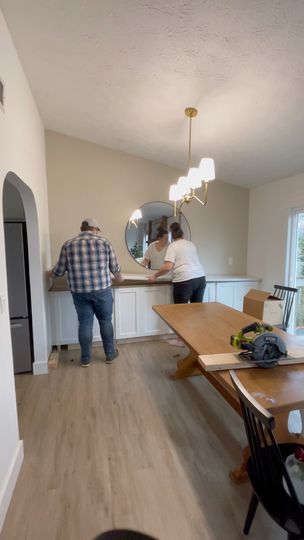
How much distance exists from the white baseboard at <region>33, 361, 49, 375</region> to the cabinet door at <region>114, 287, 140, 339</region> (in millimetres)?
941

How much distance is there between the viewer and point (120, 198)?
3.82 meters

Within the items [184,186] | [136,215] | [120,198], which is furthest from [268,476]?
[120,198]

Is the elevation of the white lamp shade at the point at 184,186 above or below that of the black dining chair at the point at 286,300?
above

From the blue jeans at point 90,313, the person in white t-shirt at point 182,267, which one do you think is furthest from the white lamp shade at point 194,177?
the blue jeans at point 90,313

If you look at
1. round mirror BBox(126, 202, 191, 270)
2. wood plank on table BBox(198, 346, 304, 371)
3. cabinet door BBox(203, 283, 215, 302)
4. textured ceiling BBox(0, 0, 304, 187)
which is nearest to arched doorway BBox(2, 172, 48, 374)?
textured ceiling BBox(0, 0, 304, 187)

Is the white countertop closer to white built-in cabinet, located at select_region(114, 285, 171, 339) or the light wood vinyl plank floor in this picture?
white built-in cabinet, located at select_region(114, 285, 171, 339)

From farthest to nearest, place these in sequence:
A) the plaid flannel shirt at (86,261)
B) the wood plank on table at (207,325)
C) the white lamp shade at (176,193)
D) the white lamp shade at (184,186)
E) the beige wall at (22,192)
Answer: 1. the plaid flannel shirt at (86,261)
2. the white lamp shade at (176,193)
3. the white lamp shade at (184,186)
4. the wood plank on table at (207,325)
5. the beige wall at (22,192)

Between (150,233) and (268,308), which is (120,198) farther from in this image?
(268,308)

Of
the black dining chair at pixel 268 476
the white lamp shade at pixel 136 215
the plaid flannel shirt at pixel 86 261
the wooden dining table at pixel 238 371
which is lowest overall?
the black dining chair at pixel 268 476

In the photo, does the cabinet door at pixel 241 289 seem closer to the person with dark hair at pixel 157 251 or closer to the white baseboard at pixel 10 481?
the person with dark hair at pixel 157 251

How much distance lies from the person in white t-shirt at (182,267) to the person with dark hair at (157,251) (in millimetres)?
714

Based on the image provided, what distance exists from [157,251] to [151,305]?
841 millimetres

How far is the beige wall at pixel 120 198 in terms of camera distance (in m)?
3.58

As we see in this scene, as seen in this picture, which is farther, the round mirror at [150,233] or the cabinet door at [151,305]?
the round mirror at [150,233]
